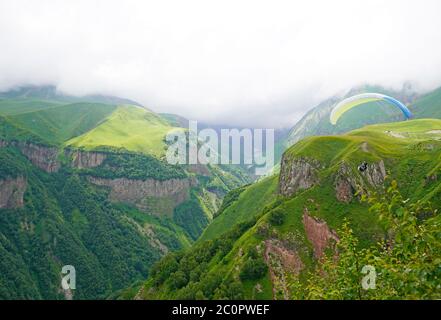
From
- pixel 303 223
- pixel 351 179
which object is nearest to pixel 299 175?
pixel 351 179

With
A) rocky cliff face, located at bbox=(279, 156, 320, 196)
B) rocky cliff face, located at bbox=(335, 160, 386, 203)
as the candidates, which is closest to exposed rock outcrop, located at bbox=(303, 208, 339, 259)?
rocky cliff face, located at bbox=(335, 160, 386, 203)

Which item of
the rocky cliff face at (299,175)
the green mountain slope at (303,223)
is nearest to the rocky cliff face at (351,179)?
the green mountain slope at (303,223)

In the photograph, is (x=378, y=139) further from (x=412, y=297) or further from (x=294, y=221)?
(x=412, y=297)

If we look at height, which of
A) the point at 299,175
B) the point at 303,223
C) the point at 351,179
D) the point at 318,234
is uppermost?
the point at 351,179

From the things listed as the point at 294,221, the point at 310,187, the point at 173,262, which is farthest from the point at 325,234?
the point at 173,262

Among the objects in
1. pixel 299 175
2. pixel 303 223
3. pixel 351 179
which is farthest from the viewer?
pixel 299 175

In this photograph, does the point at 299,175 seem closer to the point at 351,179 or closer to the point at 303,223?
the point at 351,179

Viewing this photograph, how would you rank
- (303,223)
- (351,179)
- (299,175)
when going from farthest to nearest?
(299,175) < (351,179) < (303,223)
